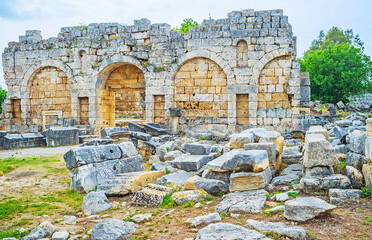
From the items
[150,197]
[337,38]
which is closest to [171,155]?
[150,197]

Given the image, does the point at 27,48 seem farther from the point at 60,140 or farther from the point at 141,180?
the point at 141,180

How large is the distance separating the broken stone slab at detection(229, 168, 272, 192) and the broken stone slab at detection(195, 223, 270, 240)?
195 cm

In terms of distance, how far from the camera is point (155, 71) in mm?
15805

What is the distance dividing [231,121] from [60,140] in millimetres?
7594

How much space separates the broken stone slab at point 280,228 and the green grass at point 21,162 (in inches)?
300

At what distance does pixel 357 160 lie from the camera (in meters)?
6.36

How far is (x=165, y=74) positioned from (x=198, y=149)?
22.0 feet

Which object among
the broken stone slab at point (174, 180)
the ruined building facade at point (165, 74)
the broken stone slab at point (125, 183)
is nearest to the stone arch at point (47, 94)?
the ruined building facade at point (165, 74)

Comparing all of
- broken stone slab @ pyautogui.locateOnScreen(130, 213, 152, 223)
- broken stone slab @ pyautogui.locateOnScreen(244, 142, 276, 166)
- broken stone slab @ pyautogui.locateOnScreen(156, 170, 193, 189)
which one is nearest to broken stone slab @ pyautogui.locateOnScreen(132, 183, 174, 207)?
broken stone slab @ pyautogui.locateOnScreen(156, 170, 193, 189)

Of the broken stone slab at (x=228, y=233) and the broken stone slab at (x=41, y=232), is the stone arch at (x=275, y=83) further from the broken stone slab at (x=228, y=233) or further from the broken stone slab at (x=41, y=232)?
the broken stone slab at (x=41, y=232)

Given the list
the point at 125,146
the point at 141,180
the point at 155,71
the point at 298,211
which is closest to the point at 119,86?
the point at 155,71

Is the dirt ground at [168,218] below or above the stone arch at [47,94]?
below

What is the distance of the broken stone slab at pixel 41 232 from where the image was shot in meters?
4.80

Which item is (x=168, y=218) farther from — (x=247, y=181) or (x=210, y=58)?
(x=210, y=58)
